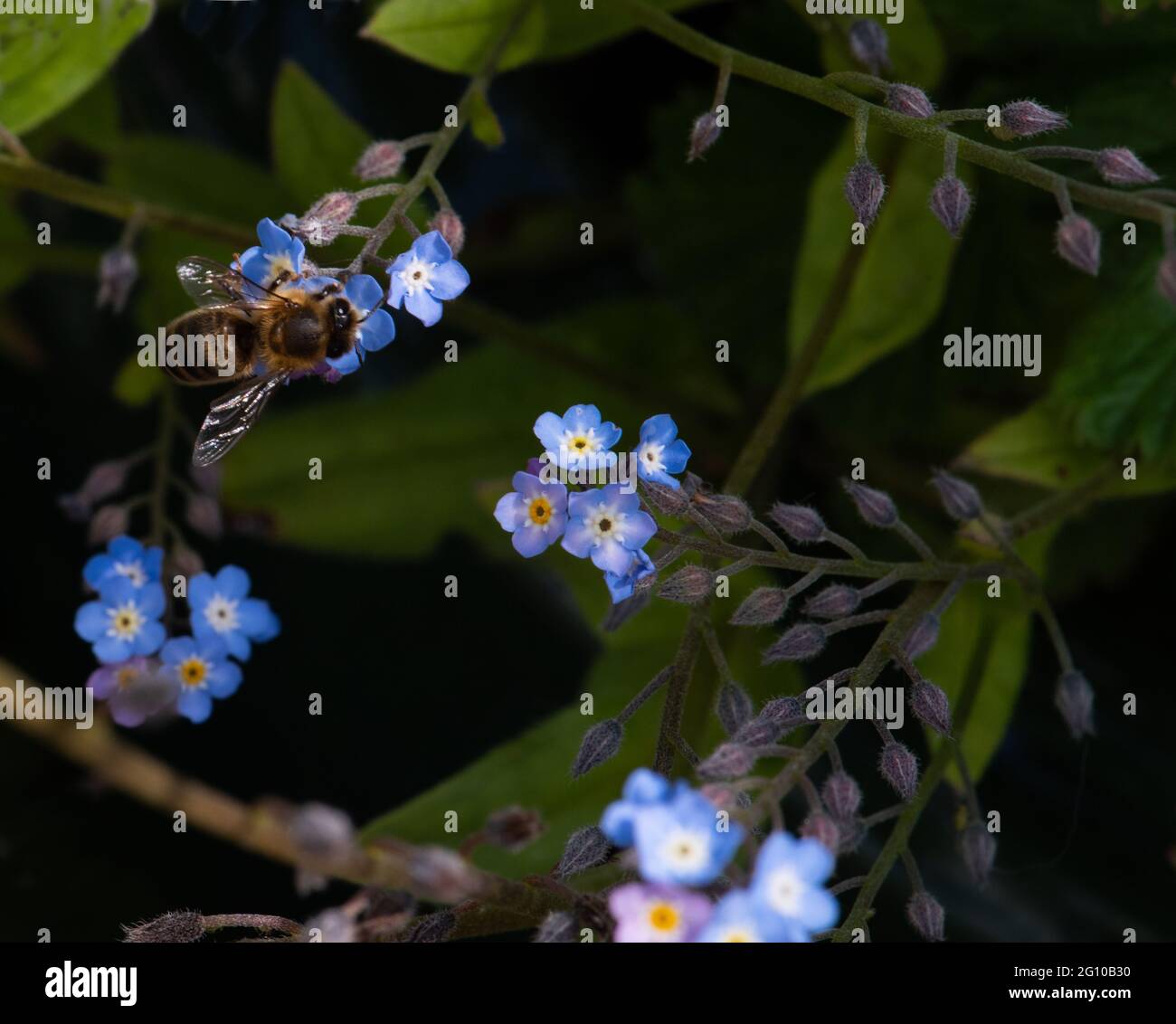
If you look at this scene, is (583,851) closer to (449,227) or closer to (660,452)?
(660,452)

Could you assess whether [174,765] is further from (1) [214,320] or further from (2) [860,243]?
(2) [860,243]

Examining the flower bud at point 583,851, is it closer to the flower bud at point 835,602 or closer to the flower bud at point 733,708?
the flower bud at point 733,708

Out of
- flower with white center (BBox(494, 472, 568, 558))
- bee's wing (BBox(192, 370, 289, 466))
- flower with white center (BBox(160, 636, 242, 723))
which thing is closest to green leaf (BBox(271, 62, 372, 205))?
bee's wing (BBox(192, 370, 289, 466))

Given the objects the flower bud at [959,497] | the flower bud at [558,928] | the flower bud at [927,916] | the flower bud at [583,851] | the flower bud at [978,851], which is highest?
the flower bud at [959,497]

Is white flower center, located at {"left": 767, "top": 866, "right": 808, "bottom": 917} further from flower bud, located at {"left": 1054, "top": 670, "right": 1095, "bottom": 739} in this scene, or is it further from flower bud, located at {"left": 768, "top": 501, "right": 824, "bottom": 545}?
flower bud, located at {"left": 1054, "top": 670, "right": 1095, "bottom": 739}

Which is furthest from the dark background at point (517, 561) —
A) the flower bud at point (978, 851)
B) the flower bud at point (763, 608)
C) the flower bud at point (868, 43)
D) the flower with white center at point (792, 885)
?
the flower with white center at point (792, 885)

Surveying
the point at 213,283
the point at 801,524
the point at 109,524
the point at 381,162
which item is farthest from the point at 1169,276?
the point at 109,524

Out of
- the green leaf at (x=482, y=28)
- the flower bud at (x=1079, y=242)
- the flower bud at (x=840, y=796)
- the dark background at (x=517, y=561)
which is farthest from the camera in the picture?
the dark background at (x=517, y=561)
